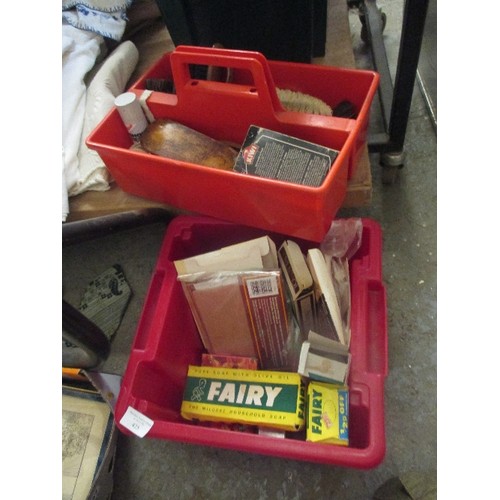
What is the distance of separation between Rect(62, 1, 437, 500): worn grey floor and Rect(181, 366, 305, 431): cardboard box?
0.46ft

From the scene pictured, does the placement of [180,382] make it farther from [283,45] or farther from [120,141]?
[283,45]

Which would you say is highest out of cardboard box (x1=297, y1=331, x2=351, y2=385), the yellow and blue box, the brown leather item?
the brown leather item

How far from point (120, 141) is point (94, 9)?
0.39 meters

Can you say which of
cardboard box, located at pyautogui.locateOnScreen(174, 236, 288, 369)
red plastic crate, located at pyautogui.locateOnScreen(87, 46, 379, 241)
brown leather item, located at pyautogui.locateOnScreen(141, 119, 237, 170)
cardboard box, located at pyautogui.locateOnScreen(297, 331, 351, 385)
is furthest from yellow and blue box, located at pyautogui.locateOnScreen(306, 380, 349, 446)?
brown leather item, located at pyautogui.locateOnScreen(141, 119, 237, 170)

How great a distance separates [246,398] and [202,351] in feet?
0.59

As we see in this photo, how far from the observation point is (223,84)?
2.13 ft

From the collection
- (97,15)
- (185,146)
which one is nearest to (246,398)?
(185,146)

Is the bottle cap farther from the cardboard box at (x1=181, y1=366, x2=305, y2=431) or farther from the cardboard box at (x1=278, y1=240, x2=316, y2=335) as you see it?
the cardboard box at (x1=181, y1=366, x2=305, y2=431)

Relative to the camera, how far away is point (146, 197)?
776mm

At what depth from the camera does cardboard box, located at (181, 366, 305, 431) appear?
0.63 m

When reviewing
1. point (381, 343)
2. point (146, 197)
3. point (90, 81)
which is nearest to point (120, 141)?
point (146, 197)

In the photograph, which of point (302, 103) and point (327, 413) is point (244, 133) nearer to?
point (302, 103)

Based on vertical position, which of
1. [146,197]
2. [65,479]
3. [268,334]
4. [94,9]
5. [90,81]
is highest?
[94,9]

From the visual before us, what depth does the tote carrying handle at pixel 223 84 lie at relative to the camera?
59cm
